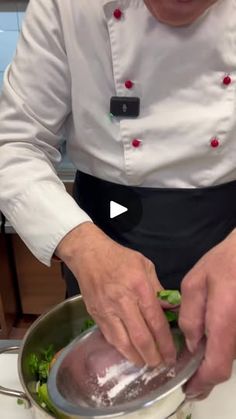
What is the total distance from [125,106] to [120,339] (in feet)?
1.21

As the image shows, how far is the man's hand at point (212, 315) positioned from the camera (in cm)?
49

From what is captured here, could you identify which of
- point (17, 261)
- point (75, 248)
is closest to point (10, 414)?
point (75, 248)

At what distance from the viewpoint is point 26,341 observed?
0.62 meters

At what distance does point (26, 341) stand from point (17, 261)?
1290 millimetres

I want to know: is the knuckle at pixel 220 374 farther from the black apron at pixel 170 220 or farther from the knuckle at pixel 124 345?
the black apron at pixel 170 220

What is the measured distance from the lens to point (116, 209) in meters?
0.90

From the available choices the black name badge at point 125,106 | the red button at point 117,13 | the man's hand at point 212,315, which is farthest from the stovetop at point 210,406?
the red button at point 117,13

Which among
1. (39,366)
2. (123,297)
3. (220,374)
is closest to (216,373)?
(220,374)

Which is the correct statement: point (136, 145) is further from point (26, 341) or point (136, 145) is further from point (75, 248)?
point (26, 341)

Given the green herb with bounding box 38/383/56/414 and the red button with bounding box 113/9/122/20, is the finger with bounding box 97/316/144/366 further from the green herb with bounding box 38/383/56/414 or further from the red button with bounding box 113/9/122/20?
the red button with bounding box 113/9/122/20

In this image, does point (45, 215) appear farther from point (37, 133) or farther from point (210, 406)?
point (210, 406)

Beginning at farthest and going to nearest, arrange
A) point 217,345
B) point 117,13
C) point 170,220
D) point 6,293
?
point 6,293 → point 170,220 → point 117,13 → point 217,345

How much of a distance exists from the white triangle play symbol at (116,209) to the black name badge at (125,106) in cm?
15

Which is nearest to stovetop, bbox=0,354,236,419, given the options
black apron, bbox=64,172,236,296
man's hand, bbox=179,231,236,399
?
man's hand, bbox=179,231,236,399
